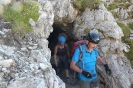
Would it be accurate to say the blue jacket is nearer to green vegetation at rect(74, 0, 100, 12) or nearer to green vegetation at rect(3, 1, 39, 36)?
green vegetation at rect(3, 1, 39, 36)

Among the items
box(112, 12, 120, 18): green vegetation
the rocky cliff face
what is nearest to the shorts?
the rocky cliff face

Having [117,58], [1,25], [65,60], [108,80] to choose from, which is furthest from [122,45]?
[1,25]

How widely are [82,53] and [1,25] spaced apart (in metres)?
2.97

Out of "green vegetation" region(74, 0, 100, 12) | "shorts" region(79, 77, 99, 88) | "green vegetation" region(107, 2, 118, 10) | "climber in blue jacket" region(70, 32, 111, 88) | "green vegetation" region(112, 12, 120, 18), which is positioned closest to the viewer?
"climber in blue jacket" region(70, 32, 111, 88)

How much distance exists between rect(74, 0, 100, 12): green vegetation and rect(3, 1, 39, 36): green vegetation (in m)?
3.97

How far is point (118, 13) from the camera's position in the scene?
448 inches

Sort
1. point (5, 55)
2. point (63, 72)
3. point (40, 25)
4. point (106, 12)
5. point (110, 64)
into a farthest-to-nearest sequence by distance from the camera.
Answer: point (63, 72) < point (106, 12) < point (110, 64) < point (40, 25) < point (5, 55)

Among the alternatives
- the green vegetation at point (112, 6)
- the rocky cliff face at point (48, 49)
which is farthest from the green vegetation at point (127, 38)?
the green vegetation at point (112, 6)

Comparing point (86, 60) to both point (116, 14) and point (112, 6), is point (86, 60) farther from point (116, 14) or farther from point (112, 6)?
point (112, 6)

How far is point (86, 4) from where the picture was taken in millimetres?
10922

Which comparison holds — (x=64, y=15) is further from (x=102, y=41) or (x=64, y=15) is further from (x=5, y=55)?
(x=5, y=55)

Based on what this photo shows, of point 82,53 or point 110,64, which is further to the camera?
point 110,64

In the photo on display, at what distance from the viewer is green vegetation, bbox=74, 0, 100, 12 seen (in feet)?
35.5

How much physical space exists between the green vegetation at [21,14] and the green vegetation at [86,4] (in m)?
3.97
